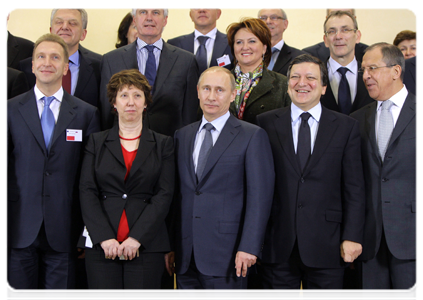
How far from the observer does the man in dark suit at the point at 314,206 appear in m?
2.60

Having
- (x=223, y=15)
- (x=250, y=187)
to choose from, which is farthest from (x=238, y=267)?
(x=223, y=15)

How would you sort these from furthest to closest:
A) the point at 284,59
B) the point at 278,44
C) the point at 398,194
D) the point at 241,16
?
the point at 241,16, the point at 278,44, the point at 284,59, the point at 398,194

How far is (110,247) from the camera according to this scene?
7.94ft

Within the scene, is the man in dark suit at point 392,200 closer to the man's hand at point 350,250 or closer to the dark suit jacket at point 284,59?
the man's hand at point 350,250

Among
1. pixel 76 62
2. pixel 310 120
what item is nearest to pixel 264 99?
pixel 310 120

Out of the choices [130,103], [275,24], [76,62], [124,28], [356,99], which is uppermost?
[124,28]

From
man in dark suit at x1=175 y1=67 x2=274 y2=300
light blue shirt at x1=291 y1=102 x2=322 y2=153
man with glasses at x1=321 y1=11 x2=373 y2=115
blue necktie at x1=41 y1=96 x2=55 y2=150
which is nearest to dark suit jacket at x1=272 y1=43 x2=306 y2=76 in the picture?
man with glasses at x1=321 y1=11 x2=373 y2=115

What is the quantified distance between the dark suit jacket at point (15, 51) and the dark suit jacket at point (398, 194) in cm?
281

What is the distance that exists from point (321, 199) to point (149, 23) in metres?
1.86

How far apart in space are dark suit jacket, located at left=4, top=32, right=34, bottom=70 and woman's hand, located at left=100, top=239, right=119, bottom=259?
6.29 feet

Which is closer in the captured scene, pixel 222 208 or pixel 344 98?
pixel 222 208

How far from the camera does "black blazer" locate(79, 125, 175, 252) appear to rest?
97.7 inches

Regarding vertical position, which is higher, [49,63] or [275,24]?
[275,24]

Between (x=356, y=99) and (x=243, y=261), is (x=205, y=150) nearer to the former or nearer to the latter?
(x=243, y=261)
